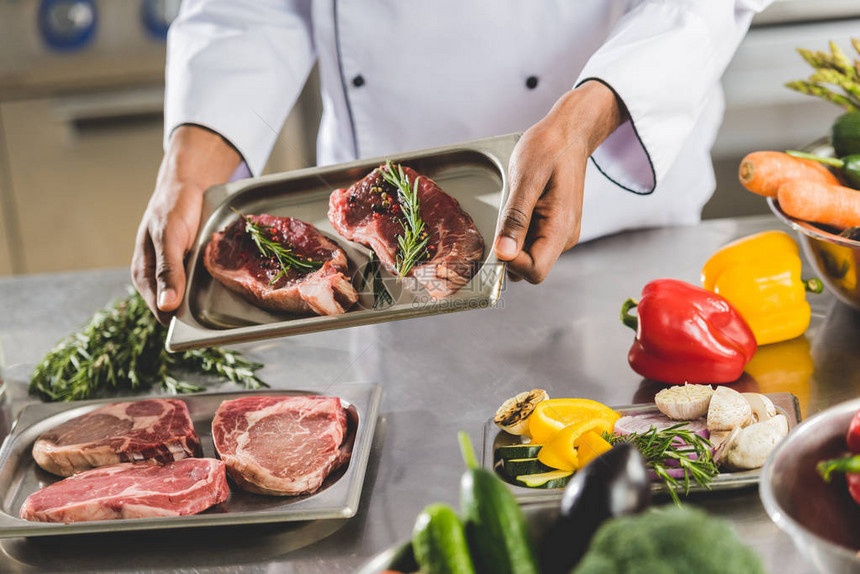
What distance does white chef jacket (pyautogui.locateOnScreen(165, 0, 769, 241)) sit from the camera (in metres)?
1.48

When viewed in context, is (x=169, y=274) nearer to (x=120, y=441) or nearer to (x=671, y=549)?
(x=120, y=441)

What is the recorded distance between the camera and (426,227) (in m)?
1.21

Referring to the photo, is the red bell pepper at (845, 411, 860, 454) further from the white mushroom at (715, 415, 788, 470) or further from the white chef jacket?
the white chef jacket

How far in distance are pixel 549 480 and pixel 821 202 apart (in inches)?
25.3

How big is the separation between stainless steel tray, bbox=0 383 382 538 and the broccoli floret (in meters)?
0.44

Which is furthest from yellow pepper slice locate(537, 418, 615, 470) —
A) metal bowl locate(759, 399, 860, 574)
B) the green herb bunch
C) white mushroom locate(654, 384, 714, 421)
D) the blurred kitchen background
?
the blurred kitchen background

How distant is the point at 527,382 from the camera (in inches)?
49.2

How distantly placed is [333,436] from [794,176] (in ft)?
2.63

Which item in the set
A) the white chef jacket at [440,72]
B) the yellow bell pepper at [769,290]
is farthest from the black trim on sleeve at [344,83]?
the yellow bell pepper at [769,290]

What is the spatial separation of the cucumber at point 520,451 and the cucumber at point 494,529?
1.11 ft

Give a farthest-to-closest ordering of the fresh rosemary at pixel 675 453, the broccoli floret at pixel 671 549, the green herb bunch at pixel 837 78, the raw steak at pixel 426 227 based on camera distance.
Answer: the green herb bunch at pixel 837 78
the raw steak at pixel 426 227
the fresh rosemary at pixel 675 453
the broccoli floret at pixel 671 549

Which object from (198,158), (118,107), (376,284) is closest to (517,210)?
(376,284)

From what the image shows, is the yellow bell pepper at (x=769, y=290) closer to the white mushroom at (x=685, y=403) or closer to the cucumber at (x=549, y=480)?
the white mushroom at (x=685, y=403)

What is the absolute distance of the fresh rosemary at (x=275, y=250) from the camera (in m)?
1.21
